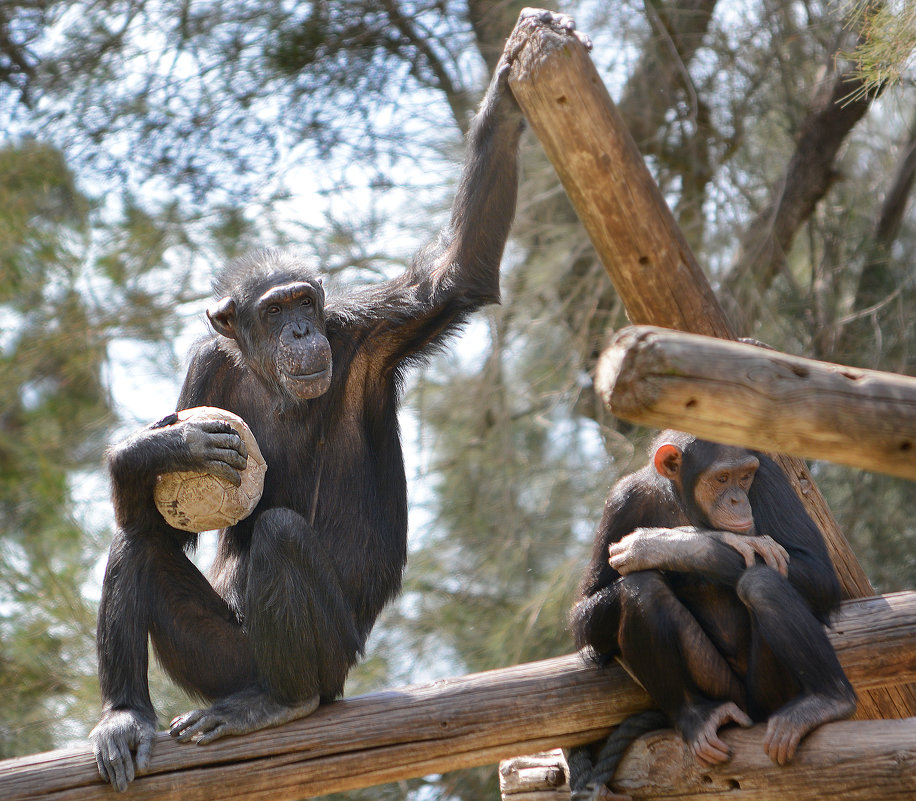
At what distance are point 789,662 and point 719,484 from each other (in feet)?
2.60

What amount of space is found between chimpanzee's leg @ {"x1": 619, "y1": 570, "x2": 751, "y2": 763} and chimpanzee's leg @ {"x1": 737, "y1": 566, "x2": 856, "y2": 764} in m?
0.15

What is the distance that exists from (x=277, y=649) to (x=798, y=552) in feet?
7.19

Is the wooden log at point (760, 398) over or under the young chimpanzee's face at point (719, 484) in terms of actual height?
over

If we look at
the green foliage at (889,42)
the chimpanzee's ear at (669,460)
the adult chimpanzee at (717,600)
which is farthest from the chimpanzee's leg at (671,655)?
the green foliage at (889,42)

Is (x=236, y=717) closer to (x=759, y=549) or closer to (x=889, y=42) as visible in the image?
(x=759, y=549)

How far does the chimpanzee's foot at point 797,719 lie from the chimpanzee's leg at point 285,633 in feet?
5.88

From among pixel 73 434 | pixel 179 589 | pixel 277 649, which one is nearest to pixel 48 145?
pixel 73 434

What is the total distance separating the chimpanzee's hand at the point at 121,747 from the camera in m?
3.86

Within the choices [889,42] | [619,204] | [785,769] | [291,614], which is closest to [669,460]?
[619,204]

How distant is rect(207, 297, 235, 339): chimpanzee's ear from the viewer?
504 cm

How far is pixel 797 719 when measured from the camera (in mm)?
3576

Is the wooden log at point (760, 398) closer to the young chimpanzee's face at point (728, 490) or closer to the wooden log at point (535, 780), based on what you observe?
the young chimpanzee's face at point (728, 490)

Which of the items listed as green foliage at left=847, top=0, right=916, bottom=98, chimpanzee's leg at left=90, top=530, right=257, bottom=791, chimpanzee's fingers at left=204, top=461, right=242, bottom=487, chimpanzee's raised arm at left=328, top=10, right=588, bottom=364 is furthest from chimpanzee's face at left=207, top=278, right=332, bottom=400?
green foliage at left=847, top=0, right=916, bottom=98

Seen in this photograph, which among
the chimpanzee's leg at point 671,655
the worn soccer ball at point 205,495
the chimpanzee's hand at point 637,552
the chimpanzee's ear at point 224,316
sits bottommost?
the chimpanzee's leg at point 671,655
